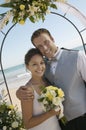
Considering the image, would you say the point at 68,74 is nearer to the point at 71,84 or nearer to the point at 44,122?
the point at 71,84

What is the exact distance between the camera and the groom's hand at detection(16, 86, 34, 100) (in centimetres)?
342

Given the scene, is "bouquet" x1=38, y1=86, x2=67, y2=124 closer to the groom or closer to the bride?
the bride

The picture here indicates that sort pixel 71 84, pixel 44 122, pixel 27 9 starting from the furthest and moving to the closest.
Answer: pixel 27 9, pixel 71 84, pixel 44 122

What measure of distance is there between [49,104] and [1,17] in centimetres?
155

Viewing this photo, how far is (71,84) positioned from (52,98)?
339 mm

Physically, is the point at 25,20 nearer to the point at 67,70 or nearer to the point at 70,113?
the point at 67,70

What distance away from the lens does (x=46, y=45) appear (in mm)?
3910

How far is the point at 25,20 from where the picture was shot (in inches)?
171

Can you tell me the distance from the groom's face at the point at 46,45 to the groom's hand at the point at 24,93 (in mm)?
593

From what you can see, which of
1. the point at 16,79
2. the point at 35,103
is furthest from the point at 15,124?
the point at 16,79

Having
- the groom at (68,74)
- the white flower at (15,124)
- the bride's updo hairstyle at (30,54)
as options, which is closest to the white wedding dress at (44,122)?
the groom at (68,74)

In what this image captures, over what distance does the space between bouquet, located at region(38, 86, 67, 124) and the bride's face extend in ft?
0.65

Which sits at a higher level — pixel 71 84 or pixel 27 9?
pixel 27 9

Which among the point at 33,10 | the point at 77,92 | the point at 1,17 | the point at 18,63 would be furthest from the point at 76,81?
the point at 18,63
